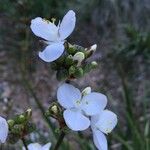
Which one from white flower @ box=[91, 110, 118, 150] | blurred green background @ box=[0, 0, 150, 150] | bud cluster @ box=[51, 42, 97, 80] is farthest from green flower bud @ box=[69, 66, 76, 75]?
blurred green background @ box=[0, 0, 150, 150]

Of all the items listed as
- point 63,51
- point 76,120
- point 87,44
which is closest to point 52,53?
point 63,51

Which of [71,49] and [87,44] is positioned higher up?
[71,49]

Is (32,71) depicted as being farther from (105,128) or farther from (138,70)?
(105,128)

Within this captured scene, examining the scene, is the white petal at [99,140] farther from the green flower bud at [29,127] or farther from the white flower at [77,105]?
the green flower bud at [29,127]

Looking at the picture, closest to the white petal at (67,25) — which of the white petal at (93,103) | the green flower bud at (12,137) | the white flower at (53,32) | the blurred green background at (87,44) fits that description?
the white flower at (53,32)

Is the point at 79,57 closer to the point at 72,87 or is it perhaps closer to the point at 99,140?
the point at 72,87

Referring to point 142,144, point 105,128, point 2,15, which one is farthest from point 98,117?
point 2,15
